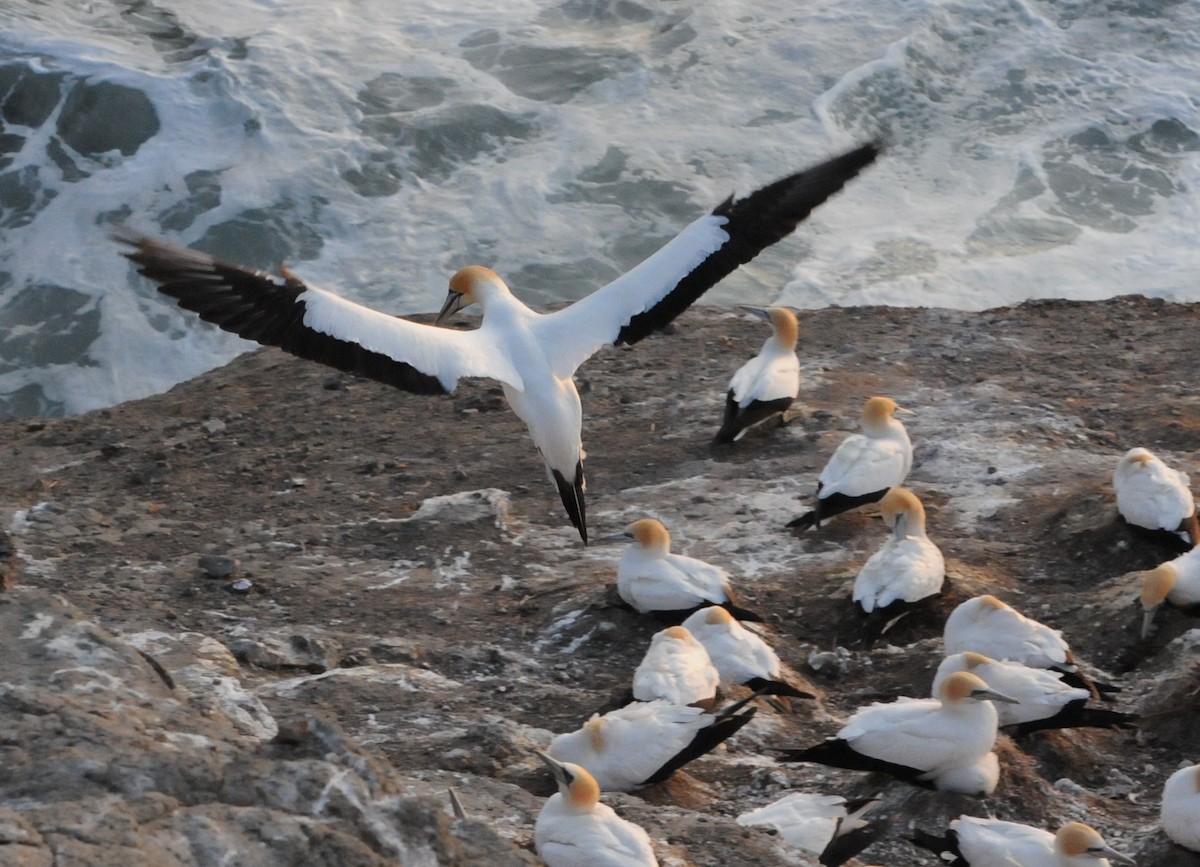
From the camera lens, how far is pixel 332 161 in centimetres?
1374

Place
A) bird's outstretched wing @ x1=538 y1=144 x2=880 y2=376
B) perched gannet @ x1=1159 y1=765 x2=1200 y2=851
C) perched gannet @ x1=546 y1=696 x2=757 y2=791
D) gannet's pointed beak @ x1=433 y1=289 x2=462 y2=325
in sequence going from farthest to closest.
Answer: gannet's pointed beak @ x1=433 y1=289 x2=462 y2=325, bird's outstretched wing @ x1=538 y1=144 x2=880 y2=376, perched gannet @ x1=546 y1=696 x2=757 y2=791, perched gannet @ x1=1159 y1=765 x2=1200 y2=851

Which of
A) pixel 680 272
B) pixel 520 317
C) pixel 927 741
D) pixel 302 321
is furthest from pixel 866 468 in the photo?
pixel 302 321

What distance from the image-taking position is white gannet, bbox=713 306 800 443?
7.25m

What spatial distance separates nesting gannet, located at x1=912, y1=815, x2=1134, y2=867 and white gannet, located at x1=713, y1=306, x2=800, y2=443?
319cm

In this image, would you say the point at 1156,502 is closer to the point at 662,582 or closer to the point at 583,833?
the point at 662,582

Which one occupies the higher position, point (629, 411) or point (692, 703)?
point (692, 703)

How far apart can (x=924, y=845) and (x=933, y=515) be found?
Result: 2.64 meters

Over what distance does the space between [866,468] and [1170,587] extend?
136cm

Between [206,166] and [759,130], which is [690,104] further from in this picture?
[206,166]

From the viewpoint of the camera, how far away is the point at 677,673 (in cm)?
495

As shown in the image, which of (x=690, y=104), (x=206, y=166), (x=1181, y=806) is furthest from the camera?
(x=690, y=104)

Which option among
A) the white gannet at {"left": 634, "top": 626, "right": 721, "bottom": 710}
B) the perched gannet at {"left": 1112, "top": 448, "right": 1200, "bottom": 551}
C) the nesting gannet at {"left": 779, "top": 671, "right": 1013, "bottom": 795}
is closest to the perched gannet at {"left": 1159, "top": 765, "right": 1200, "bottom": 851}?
the nesting gannet at {"left": 779, "top": 671, "right": 1013, "bottom": 795}

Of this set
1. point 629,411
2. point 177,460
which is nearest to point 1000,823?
point 629,411

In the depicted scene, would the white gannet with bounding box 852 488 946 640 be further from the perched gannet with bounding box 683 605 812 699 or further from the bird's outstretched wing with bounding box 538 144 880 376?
the bird's outstretched wing with bounding box 538 144 880 376
